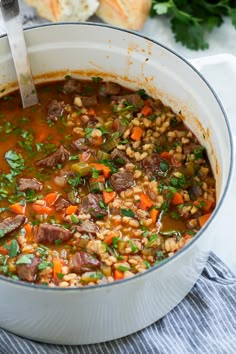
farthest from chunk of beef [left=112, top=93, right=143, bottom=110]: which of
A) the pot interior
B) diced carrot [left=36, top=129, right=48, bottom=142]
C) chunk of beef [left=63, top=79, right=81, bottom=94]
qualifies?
diced carrot [left=36, top=129, right=48, bottom=142]

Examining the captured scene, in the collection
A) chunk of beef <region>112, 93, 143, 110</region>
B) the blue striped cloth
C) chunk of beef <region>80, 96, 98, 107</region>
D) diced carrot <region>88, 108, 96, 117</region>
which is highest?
chunk of beef <region>80, 96, 98, 107</region>

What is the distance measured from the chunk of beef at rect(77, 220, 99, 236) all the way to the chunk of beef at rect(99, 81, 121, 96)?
1008 mm

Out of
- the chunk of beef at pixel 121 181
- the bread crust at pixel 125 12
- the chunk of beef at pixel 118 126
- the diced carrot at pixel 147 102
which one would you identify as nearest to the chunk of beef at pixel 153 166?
the chunk of beef at pixel 121 181

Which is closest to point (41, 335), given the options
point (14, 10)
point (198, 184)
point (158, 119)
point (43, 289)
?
point (43, 289)

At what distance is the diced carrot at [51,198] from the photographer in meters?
3.76

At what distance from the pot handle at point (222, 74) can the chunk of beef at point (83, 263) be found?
1421mm

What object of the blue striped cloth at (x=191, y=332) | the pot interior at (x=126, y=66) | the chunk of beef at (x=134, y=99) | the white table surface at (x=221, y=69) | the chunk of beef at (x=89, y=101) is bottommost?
the blue striped cloth at (x=191, y=332)

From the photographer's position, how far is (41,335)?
3465mm

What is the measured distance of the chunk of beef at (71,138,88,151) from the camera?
4012mm

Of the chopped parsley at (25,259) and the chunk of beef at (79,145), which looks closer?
the chopped parsley at (25,259)

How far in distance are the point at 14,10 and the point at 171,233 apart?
4.96 feet

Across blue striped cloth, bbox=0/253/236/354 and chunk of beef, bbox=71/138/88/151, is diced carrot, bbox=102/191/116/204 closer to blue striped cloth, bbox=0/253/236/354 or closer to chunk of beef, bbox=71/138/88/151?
chunk of beef, bbox=71/138/88/151

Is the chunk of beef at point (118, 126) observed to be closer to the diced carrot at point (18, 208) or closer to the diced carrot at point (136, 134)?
the diced carrot at point (136, 134)

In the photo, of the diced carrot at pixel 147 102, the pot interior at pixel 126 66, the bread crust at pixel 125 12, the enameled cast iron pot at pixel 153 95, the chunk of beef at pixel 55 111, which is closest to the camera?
the enameled cast iron pot at pixel 153 95
